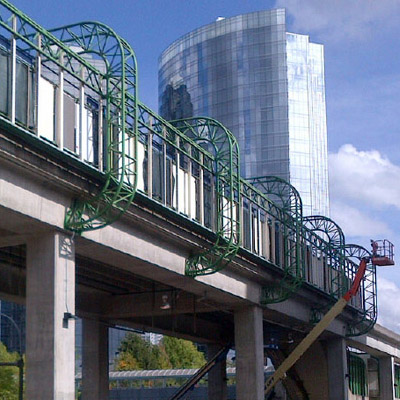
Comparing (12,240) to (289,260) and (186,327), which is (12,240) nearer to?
(289,260)

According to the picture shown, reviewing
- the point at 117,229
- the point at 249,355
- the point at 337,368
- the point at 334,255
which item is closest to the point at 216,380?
the point at 337,368

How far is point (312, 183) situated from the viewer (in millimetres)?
189375

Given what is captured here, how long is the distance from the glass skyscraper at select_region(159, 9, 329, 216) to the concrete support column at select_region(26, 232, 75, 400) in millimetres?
153732

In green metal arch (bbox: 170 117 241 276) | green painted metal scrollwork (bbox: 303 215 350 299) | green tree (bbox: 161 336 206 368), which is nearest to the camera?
green metal arch (bbox: 170 117 241 276)

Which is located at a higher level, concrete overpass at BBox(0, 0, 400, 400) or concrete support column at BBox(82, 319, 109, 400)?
concrete overpass at BBox(0, 0, 400, 400)

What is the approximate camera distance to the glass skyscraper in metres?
185

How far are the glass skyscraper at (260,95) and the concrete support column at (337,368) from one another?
375 feet

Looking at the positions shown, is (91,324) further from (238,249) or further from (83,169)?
(83,169)

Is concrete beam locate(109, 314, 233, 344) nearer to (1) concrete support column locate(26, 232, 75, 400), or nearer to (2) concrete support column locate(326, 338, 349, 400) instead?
(2) concrete support column locate(326, 338, 349, 400)

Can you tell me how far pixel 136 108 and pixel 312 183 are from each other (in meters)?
158

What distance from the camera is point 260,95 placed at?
18775cm

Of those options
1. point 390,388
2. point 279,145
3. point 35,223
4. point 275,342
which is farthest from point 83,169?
point 279,145

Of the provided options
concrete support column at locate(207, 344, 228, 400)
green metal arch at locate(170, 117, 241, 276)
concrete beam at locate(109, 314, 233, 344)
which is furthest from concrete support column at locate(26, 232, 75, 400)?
concrete support column at locate(207, 344, 228, 400)

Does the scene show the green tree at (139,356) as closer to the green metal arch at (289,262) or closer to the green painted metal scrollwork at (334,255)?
the green painted metal scrollwork at (334,255)
